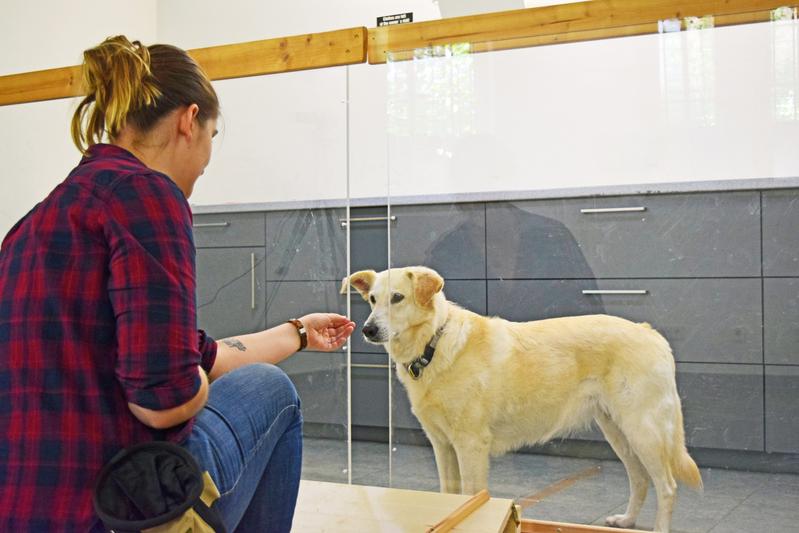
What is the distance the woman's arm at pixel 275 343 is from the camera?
1.23m

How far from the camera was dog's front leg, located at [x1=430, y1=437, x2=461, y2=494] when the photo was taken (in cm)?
193

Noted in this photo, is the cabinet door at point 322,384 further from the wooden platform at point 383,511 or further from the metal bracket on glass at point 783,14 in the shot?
the metal bracket on glass at point 783,14

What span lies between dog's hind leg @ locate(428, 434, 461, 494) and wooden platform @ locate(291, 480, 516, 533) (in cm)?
5

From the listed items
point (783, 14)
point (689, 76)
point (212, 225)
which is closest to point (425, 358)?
point (212, 225)

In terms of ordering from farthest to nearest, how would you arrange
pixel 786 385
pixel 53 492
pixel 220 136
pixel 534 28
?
pixel 220 136, pixel 534 28, pixel 786 385, pixel 53 492

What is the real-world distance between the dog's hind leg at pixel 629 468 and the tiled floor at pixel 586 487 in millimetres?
16

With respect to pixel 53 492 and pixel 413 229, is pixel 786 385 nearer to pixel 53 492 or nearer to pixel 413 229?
pixel 413 229

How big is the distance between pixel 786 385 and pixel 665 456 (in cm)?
33

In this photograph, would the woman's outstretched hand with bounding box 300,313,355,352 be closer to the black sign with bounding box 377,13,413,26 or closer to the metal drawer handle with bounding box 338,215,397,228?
the metal drawer handle with bounding box 338,215,397,228

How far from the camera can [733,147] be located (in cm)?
174

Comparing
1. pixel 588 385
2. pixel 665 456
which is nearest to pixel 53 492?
pixel 588 385

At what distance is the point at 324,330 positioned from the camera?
1544mm

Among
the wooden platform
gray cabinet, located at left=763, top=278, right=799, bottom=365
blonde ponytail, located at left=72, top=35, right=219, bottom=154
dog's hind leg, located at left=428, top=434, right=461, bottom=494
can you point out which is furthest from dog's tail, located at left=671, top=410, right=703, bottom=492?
blonde ponytail, located at left=72, top=35, right=219, bottom=154

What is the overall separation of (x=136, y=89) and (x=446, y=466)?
1314mm
